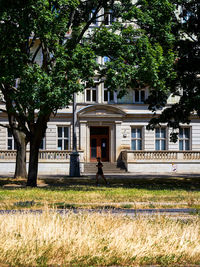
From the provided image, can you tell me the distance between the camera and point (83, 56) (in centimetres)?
2042

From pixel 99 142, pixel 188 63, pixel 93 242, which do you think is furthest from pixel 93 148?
pixel 93 242

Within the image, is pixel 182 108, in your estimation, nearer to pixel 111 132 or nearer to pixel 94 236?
pixel 111 132

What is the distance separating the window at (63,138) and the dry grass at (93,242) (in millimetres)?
34541

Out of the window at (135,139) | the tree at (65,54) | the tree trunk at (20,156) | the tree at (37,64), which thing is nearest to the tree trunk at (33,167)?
the tree at (65,54)

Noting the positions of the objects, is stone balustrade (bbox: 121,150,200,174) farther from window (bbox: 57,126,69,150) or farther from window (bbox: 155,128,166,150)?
window (bbox: 57,126,69,150)

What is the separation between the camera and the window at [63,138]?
142ft

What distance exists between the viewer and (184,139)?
44.7 m

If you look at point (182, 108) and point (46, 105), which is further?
point (182, 108)

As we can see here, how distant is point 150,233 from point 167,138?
120ft

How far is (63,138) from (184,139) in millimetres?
11679

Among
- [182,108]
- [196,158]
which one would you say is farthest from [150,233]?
[196,158]

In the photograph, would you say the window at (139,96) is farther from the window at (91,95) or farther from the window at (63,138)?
the window at (63,138)

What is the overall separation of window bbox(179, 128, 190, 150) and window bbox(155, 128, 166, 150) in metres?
1.56

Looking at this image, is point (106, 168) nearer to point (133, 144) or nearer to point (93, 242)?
point (133, 144)
